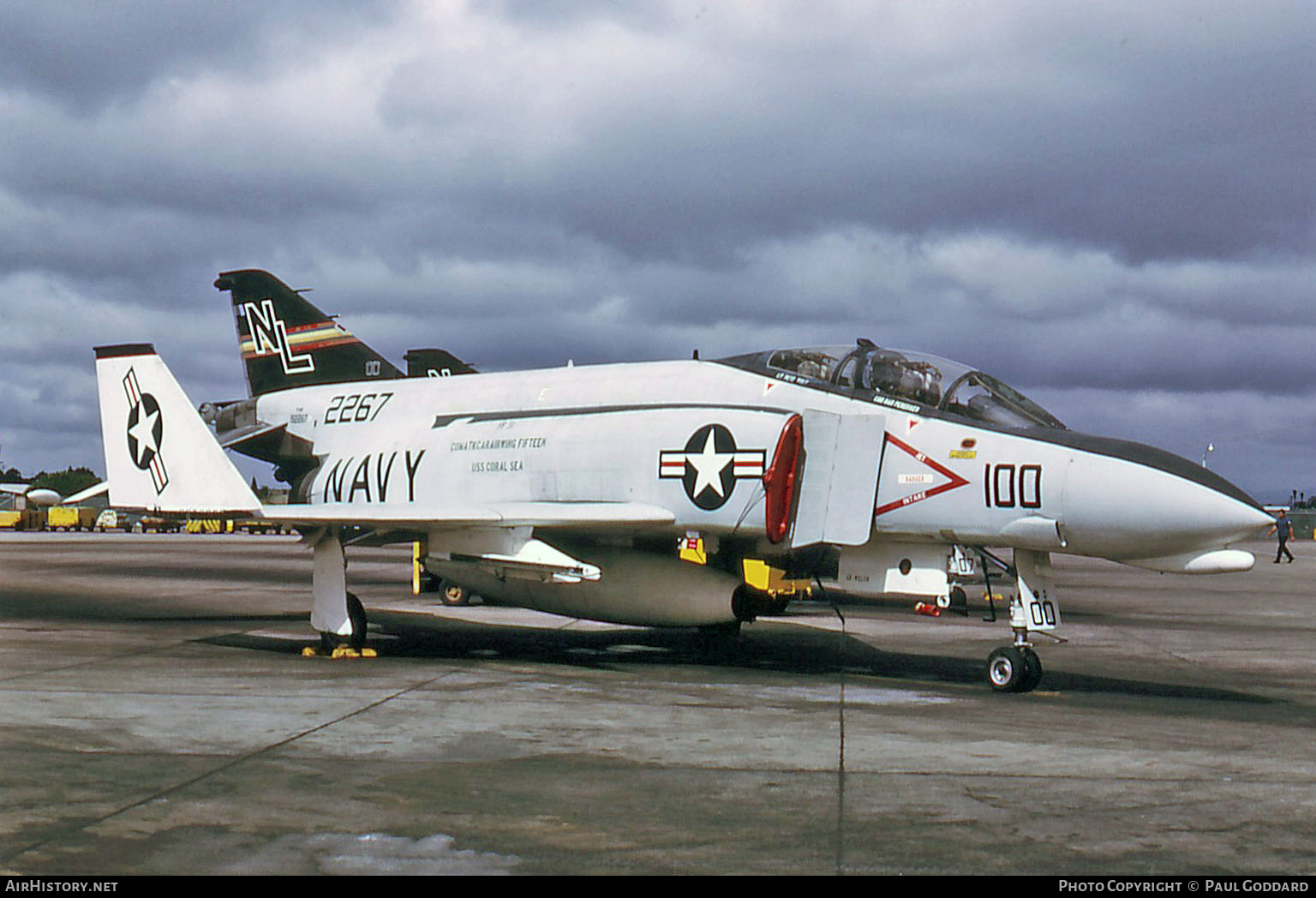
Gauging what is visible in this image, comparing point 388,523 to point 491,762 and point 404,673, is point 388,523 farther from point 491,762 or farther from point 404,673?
point 491,762

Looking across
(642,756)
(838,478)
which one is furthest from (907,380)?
(642,756)

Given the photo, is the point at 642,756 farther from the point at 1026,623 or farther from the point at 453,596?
the point at 453,596

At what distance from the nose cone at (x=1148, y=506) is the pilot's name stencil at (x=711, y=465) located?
309 centimetres

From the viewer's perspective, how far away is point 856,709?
32.0 feet

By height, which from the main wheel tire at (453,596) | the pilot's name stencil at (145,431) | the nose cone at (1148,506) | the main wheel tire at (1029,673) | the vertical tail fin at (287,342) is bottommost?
the main wheel tire at (453,596)

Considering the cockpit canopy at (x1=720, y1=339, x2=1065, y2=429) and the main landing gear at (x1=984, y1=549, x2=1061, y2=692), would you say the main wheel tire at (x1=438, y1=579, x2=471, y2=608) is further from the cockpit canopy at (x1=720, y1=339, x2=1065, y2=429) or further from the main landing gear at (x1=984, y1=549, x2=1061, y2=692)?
the main landing gear at (x1=984, y1=549, x2=1061, y2=692)

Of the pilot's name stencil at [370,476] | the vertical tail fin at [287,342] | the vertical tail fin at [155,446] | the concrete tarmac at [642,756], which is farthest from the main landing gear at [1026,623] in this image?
the vertical tail fin at [287,342]

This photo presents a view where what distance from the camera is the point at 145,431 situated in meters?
13.5

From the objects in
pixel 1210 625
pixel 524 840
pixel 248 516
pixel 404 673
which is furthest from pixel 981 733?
pixel 1210 625

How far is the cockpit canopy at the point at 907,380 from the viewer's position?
36.6ft

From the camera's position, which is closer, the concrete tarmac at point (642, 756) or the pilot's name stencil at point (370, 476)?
the concrete tarmac at point (642, 756)

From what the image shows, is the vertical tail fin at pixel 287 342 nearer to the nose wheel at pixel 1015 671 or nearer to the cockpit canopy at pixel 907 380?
the cockpit canopy at pixel 907 380

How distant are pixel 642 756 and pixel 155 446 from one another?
8.02 metres

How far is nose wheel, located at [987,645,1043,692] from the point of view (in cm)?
1055
